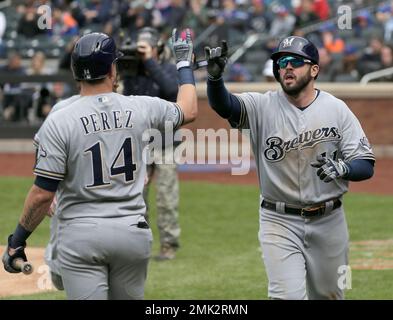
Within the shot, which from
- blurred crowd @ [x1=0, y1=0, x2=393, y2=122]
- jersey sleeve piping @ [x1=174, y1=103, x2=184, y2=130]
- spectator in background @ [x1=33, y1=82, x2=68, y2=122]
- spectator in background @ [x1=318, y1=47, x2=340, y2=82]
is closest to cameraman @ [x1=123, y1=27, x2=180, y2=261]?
jersey sleeve piping @ [x1=174, y1=103, x2=184, y2=130]

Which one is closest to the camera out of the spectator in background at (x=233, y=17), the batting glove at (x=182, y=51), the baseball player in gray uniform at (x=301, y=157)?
the batting glove at (x=182, y=51)

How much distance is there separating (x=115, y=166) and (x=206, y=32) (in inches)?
652

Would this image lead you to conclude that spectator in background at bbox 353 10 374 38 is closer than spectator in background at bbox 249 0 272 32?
Yes

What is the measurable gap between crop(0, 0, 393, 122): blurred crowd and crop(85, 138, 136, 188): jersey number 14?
1313 cm

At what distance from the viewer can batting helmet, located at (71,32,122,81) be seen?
5281mm

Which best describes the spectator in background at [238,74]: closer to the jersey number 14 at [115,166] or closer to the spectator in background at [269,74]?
the spectator in background at [269,74]

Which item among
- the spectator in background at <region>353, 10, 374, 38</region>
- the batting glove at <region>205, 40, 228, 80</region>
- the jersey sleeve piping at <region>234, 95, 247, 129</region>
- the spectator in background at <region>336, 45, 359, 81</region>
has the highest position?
the spectator in background at <region>353, 10, 374, 38</region>

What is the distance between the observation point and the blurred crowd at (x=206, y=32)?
63.4ft

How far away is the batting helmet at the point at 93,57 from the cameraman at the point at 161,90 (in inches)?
163

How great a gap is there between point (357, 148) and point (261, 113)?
2.14 ft

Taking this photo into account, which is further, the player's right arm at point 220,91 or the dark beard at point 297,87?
the dark beard at point 297,87

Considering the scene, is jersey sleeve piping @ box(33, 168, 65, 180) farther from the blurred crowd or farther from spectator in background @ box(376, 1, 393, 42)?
spectator in background @ box(376, 1, 393, 42)

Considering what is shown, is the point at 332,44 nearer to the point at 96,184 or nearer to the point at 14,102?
the point at 14,102

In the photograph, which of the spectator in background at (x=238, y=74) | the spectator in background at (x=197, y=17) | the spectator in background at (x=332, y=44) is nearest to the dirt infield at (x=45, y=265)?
the spectator in background at (x=238, y=74)
